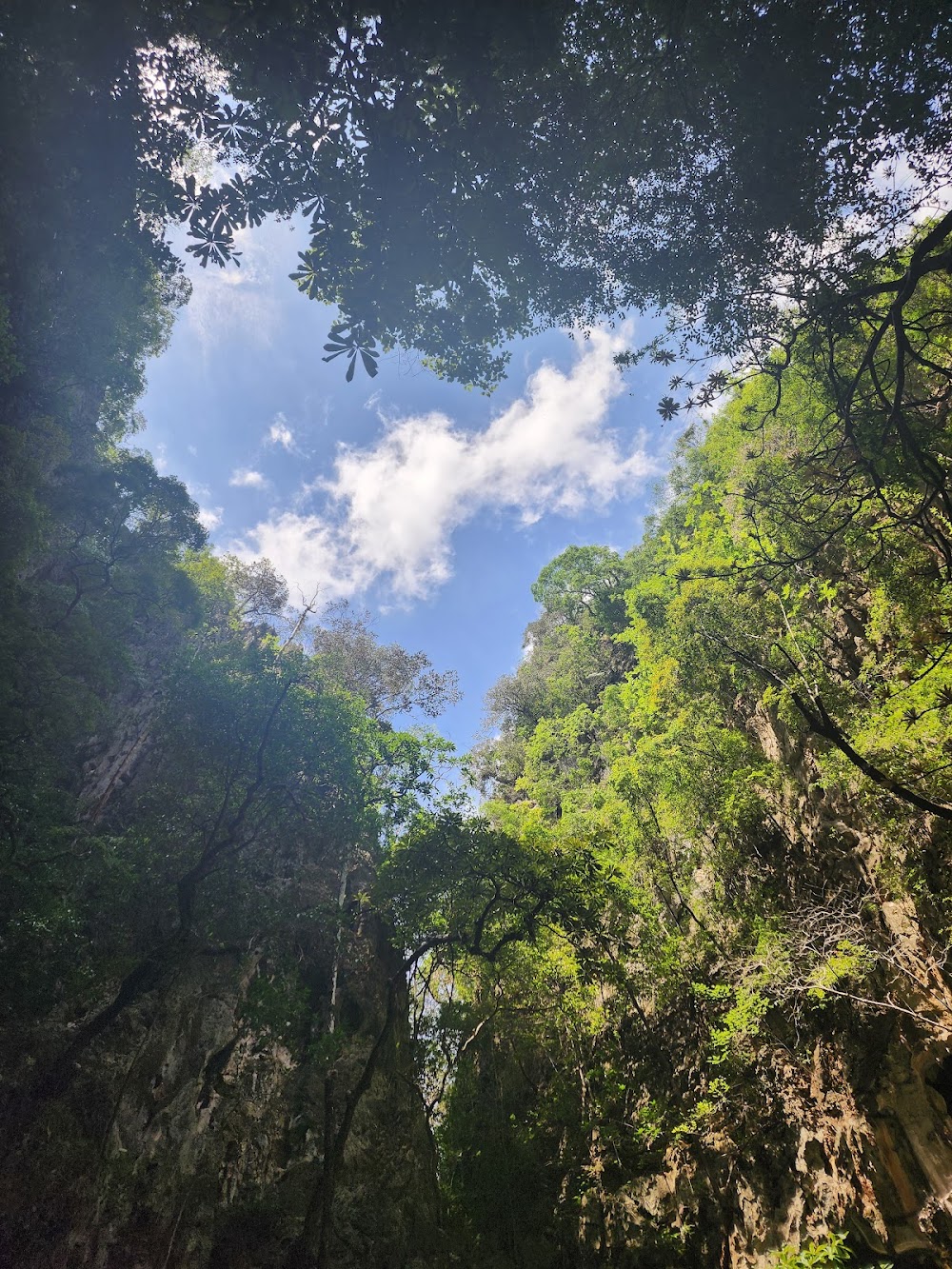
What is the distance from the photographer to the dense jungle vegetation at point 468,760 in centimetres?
469

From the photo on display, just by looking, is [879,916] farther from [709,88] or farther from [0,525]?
[0,525]

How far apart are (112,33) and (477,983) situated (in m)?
14.9

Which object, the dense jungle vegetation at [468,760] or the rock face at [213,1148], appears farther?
the rock face at [213,1148]

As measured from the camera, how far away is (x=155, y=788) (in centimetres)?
1049

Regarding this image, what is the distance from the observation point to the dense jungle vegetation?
15.4 ft

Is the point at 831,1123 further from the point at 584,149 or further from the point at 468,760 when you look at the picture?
the point at 584,149

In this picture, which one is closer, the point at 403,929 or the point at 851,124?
the point at 851,124

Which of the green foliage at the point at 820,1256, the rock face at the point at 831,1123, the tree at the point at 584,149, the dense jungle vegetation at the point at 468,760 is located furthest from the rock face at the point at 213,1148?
the tree at the point at 584,149

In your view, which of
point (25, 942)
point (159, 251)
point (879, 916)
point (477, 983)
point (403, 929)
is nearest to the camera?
point (159, 251)

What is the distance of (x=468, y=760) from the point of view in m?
12.7

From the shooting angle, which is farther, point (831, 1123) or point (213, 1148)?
point (213, 1148)

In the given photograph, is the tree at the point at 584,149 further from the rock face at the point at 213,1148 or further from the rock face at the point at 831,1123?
the rock face at the point at 213,1148

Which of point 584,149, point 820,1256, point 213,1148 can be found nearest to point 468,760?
point 213,1148

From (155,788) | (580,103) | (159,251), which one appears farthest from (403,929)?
(580,103)
